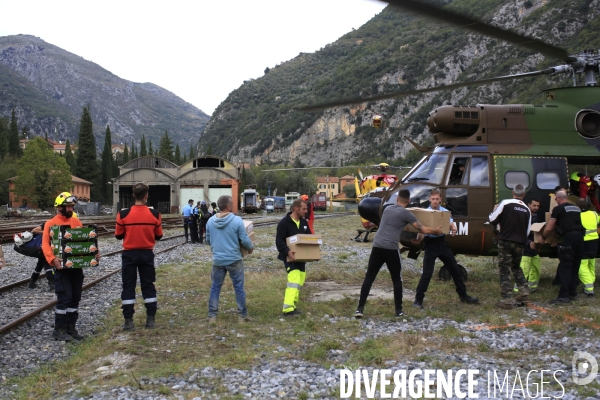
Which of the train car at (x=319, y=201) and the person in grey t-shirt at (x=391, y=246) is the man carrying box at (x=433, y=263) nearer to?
the person in grey t-shirt at (x=391, y=246)

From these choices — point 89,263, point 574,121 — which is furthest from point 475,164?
point 89,263

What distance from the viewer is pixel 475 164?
35.5 ft

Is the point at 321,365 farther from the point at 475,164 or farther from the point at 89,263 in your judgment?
the point at 475,164

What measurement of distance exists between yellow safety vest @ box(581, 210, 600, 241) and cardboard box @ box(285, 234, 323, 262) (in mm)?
4604

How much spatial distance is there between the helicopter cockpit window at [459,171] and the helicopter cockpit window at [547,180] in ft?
4.38

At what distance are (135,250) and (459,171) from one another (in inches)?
249

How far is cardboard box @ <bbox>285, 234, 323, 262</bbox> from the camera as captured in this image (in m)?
8.34

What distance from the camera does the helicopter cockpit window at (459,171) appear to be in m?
10.8

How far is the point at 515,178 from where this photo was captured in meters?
10.7

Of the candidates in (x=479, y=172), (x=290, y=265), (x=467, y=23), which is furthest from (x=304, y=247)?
(x=467, y=23)

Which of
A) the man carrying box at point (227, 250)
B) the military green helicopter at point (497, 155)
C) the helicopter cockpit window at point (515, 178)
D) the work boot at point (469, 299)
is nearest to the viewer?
the man carrying box at point (227, 250)

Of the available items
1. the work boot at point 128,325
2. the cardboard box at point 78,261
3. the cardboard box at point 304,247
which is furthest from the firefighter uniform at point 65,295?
the cardboard box at point 304,247

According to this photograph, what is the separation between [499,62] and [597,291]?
3687 inches

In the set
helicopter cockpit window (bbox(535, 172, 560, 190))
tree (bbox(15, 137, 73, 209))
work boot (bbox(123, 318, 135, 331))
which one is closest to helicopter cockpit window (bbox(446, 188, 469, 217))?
helicopter cockpit window (bbox(535, 172, 560, 190))
